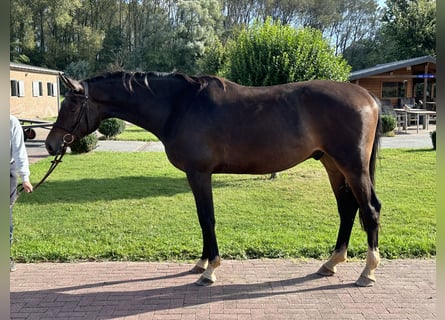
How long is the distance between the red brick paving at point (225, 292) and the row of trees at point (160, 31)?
2975cm

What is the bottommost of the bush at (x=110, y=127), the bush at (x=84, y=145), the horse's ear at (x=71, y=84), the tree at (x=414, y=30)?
the bush at (x=84, y=145)

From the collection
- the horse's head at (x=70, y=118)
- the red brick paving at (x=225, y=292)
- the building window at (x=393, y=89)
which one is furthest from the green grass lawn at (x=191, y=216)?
the building window at (x=393, y=89)

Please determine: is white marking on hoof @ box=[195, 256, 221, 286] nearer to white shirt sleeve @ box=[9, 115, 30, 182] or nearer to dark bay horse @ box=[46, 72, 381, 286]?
dark bay horse @ box=[46, 72, 381, 286]

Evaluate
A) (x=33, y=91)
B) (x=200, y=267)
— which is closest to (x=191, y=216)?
(x=200, y=267)

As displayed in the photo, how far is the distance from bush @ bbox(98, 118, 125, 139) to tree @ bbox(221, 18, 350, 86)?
30.1ft

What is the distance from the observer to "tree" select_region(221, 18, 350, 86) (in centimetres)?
885


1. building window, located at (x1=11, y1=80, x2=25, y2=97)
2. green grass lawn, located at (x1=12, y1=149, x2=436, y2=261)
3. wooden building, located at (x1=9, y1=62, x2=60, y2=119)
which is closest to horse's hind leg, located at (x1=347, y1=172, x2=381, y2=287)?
green grass lawn, located at (x1=12, y1=149, x2=436, y2=261)

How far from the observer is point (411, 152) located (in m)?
12.9

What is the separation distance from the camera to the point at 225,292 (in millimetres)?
3957

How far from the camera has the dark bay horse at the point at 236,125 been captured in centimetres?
405

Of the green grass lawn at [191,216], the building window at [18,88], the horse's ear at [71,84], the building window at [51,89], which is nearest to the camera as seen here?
the horse's ear at [71,84]

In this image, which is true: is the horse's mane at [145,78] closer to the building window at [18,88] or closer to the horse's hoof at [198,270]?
the horse's hoof at [198,270]

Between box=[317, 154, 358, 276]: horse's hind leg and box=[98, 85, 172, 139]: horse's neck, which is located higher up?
box=[98, 85, 172, 139]: horse's neck

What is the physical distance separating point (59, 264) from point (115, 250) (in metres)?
0.65
